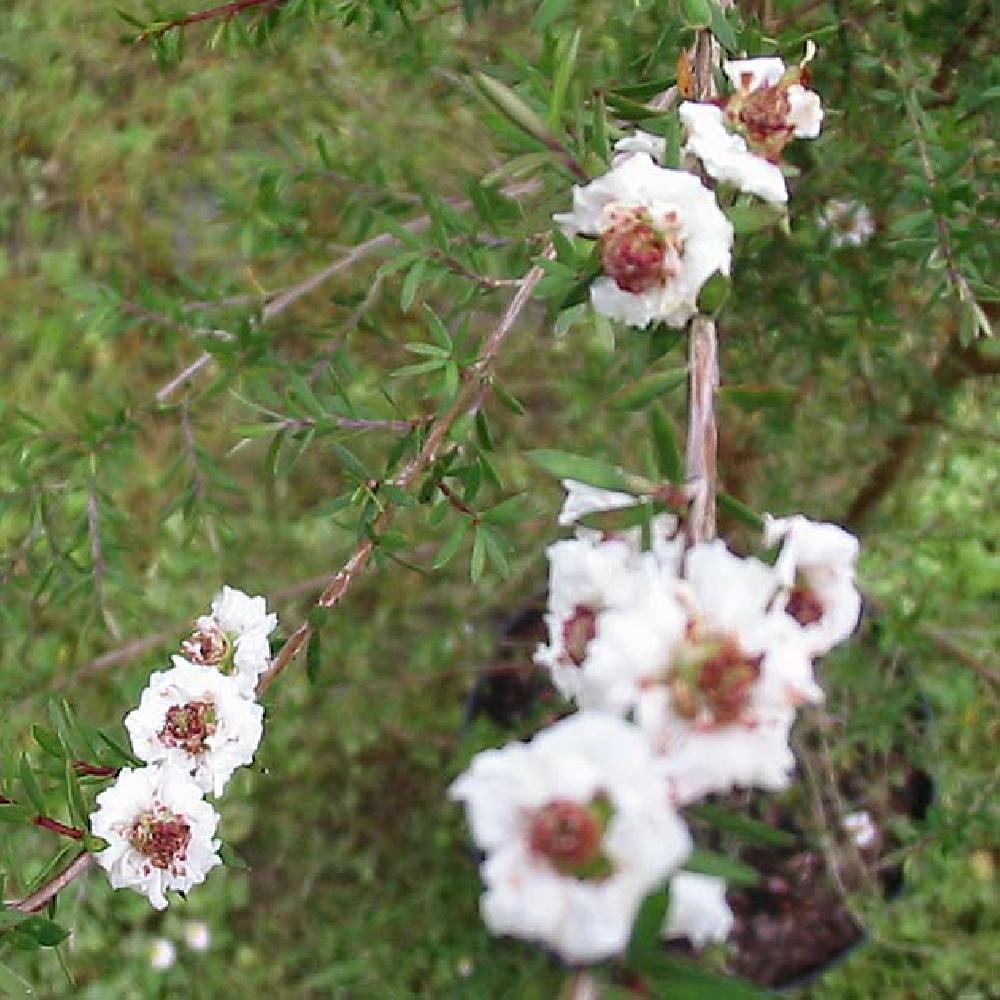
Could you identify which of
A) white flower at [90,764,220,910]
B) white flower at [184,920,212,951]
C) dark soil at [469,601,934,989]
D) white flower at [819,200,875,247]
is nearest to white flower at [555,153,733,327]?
white flower at [90,764,220,910]

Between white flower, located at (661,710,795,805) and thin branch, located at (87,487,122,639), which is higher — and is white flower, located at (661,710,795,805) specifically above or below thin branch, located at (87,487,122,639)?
above

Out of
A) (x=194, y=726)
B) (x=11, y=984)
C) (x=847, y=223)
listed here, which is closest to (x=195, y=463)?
(x=194, y=726)

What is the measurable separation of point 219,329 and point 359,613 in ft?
3.02

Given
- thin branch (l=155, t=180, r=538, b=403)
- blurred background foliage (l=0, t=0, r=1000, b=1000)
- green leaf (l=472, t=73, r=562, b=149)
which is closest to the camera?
green leaf (l=472, t=73, r=562, b=149)

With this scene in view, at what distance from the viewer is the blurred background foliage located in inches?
42.9

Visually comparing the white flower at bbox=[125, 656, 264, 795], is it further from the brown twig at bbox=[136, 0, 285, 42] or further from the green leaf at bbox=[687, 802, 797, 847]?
the brown twig at bbox=[136, 0, 285, 42]

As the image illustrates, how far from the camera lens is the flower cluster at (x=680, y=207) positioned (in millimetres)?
685

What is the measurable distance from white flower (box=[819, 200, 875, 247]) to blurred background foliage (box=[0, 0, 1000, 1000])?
0.05 feet

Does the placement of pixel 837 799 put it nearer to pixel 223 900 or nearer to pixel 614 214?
pixel 223 900

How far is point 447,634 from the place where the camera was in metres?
1.98

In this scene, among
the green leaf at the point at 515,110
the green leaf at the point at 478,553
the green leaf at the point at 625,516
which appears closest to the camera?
the green leaf at the point at 625,516

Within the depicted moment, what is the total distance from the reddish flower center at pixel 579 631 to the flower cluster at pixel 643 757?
37mm

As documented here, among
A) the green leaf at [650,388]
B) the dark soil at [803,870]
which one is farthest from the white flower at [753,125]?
the dark soil at [803,870]

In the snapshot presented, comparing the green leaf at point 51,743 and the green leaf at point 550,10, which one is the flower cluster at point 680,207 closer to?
the green leaf at point 550,10
